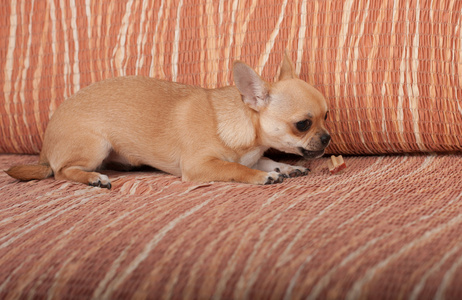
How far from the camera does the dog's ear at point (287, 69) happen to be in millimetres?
1983

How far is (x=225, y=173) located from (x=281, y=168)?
0.27 metres

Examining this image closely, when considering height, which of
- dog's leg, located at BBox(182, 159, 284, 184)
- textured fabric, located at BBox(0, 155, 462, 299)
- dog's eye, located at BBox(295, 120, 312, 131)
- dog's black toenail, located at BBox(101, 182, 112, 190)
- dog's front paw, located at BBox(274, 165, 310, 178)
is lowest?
dog's black toenail, located at BBox(101, 182, 112, 190)

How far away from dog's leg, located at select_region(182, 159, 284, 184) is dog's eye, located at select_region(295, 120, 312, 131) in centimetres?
19

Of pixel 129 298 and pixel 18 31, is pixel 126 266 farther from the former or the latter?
pixel 18 31

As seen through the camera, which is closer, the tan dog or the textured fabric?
the textured fabric

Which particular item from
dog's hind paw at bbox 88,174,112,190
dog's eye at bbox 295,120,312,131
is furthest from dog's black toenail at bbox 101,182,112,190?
dog's eye at bbox 295,120,312,131

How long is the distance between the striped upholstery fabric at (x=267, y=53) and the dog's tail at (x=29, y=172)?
42 centimetres

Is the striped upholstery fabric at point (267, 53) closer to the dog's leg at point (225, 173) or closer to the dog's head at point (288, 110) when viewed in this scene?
the dog's head at point (288, 110)

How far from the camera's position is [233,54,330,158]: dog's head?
1872 millimetres

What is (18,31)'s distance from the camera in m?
2.40

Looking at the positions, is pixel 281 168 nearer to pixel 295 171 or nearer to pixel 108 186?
pixel 295 171

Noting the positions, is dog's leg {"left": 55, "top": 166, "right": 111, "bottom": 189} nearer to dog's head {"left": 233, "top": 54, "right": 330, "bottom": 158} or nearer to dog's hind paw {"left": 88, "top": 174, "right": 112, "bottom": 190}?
dog's hind paw {"left": 88, "top": 174, "right": 112, "bottom": 190}

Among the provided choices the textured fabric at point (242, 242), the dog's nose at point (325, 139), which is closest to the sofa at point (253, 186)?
the textured fabric at point (242, 242)

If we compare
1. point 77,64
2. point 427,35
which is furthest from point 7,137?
point 427,35
